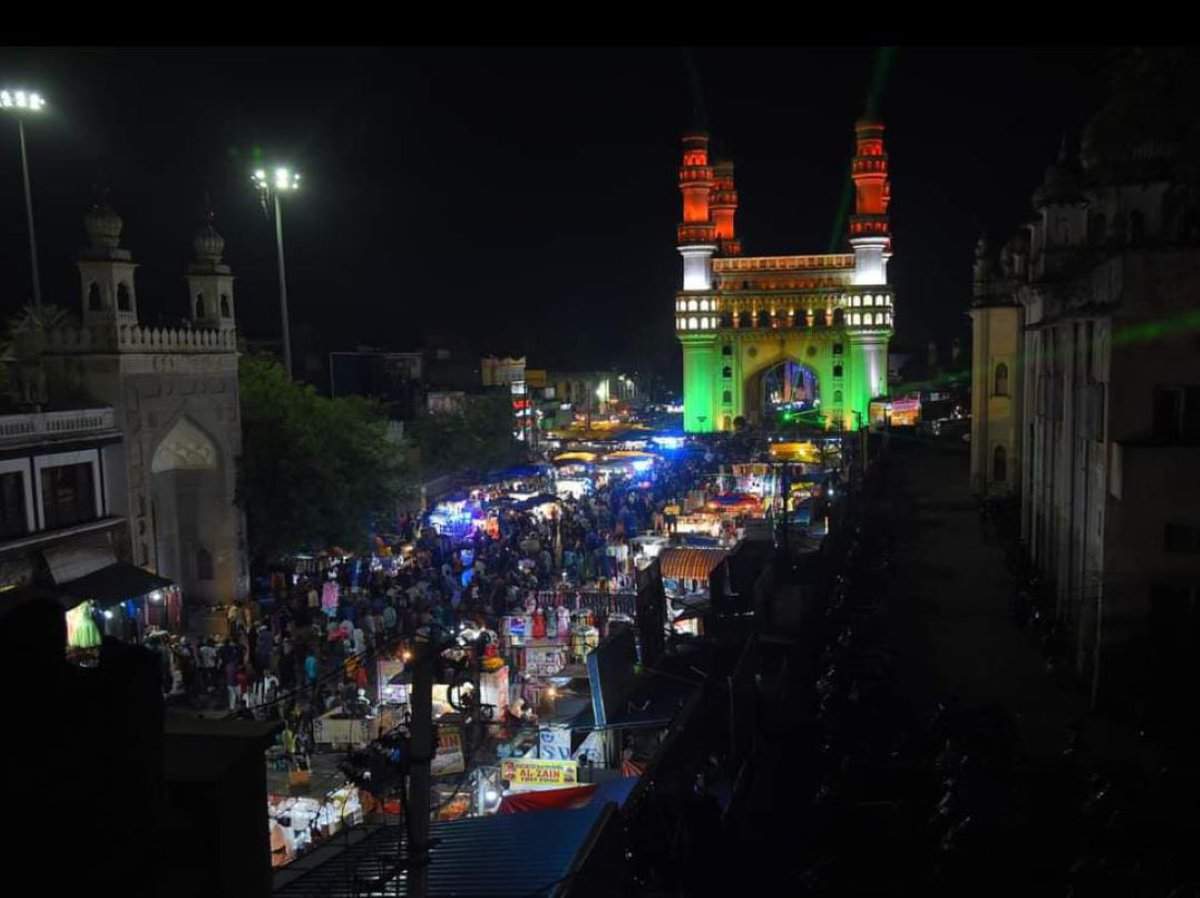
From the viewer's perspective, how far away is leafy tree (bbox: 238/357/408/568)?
20922 mm

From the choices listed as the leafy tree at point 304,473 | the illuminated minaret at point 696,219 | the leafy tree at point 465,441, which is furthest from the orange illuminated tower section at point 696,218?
the leafy tree at point 304,473

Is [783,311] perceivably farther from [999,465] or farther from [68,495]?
[68,495]

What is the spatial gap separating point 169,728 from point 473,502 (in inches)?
908

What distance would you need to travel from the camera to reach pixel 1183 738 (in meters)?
10.7

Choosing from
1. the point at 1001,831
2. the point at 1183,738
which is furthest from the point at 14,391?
the point at 1183,738

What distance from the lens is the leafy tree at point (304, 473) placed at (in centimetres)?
2092

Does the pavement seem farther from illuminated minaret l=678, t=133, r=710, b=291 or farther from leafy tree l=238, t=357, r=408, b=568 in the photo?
illuminated minaret l=678, t=133, r=710, b=291

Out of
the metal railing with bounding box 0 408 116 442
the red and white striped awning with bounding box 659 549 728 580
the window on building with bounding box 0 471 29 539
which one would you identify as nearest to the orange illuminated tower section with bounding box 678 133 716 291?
the red and white striped awning with bounding box 659 549 728 580

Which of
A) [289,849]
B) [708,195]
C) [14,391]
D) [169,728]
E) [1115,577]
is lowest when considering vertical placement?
[289,849]

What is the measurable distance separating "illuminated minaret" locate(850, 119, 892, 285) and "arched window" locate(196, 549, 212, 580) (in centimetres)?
4968

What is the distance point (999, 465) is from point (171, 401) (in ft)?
65.2

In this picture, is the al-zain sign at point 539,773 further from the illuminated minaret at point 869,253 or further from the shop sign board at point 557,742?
the illuminated minaret at point 869,253

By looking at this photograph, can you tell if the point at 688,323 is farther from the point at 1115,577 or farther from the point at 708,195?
the point at 1115,577

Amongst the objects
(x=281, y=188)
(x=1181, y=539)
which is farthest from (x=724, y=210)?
(x=1181, y=539)
